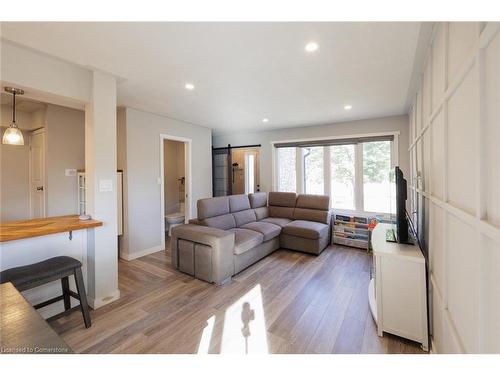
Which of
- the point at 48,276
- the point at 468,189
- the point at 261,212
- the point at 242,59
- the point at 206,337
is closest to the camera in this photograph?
the point at 468,189

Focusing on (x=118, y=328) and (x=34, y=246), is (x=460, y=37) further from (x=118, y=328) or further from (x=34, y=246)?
(x=34, y=246)

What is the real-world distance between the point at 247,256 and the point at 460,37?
3.04 metres

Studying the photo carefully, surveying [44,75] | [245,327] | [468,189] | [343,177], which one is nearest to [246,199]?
[343,177]

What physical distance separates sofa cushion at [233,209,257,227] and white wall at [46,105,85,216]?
277cm

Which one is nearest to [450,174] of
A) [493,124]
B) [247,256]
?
[493,124]

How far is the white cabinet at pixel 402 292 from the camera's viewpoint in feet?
5.69

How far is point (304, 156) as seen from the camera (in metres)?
4.99

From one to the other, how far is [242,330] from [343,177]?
145 inches

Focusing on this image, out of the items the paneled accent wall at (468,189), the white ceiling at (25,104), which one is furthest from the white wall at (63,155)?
the paneled accent wall at (468,189)

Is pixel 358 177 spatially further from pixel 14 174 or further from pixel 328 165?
pixel 14 174

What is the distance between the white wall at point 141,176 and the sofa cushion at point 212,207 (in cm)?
111

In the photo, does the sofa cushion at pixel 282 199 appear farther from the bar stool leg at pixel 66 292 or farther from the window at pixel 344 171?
the bar stool leg at pixel 66 292

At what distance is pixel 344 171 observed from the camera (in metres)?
4.55

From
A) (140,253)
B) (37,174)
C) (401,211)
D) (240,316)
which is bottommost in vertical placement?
(240,316)
